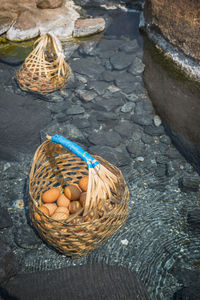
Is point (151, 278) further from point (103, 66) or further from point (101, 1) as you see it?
point (101, 1)

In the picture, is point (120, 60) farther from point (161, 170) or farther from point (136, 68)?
point (161, 170)

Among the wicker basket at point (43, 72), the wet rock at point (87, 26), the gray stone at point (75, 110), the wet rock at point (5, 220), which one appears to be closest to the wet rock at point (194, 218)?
the wet rock at point (5, 220)

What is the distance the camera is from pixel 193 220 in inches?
111

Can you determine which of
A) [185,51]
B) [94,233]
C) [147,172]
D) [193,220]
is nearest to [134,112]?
[147,172]

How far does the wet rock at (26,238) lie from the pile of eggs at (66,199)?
320 mm

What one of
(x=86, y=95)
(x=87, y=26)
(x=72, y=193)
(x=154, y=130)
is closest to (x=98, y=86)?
(x=86, y=95)

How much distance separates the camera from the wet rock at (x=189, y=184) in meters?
3.10

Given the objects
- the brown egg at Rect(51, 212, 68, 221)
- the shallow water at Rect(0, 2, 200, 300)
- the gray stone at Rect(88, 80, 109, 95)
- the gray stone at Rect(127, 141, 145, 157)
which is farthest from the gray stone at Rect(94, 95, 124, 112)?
the brown egg at Rect(51, 212, 68, 221)

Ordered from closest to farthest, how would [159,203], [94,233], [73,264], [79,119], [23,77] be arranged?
A: [94,233] → [73,264] → [159,203] → [79,119] → [23,77]

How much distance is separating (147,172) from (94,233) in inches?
49.7

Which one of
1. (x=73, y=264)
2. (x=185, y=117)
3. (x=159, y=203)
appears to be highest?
(x=185, y=117)

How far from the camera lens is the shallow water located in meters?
2.60

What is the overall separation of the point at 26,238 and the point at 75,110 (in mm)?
2007

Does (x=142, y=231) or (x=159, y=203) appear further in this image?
(x=159, y=203)
